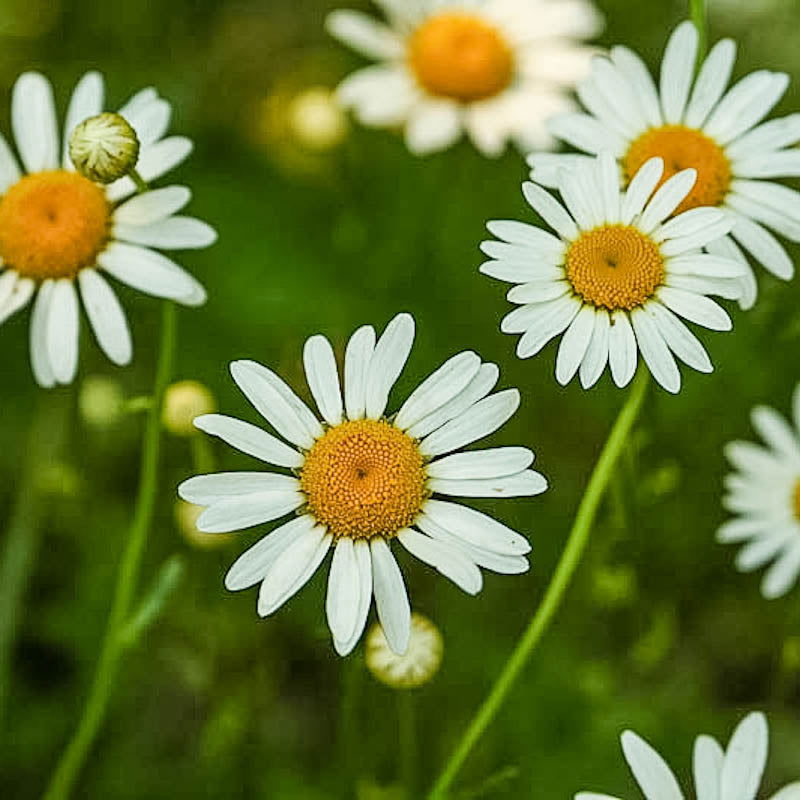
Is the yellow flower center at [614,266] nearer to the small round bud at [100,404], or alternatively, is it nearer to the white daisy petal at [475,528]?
the white daisy petal at [475,528]

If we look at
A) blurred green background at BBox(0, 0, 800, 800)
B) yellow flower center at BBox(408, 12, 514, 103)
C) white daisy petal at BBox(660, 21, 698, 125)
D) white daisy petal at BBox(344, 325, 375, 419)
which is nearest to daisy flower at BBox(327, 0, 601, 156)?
yellow flower center at BBox(408, 12, 514, 103)

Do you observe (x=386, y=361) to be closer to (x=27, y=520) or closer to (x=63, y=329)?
(x=63, y=329)

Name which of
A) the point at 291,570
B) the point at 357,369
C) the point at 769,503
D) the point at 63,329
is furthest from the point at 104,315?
the point at 769,503

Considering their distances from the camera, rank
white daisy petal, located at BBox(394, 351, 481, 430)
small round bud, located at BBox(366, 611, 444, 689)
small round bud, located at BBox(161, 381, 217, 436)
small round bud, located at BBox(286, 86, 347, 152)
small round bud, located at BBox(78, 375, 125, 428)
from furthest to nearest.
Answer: small round bud, located at BBox(286, 86, 347, 152)
small round bud, located at BBox(78, 375, 125, 428)
small round bud, located at BBox(161, 381, 217, 436)
small round bud, located at BBox(366, 611, 444, 689)
white daisy petal, located at BBox(394, 351, 481, 430)

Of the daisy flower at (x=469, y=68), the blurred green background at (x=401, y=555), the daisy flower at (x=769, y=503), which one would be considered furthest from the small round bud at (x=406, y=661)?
the daisy flower at (x=469, y=68)

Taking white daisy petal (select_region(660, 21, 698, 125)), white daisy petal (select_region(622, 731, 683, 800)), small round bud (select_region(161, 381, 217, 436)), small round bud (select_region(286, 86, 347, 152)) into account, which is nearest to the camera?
white daisy petal (select_region(622, 731, 683, 800))

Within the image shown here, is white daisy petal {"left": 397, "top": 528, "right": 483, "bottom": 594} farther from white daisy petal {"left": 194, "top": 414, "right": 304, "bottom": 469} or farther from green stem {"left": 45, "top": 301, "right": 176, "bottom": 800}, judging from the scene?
green stem {"left": 45, "top": 301, "right": 176, "bottom": 800}
